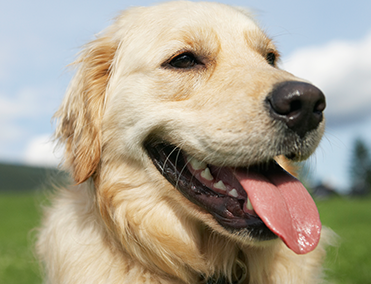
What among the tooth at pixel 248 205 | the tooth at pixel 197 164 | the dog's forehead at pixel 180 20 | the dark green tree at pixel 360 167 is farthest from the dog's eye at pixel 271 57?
the dark green tree at pixel 360 167

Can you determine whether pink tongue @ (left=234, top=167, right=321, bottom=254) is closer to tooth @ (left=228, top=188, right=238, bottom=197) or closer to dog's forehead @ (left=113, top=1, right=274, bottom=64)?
tooth @ (left=228, top=188, right=238, bottom=197)

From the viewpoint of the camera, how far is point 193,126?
2.58 metres

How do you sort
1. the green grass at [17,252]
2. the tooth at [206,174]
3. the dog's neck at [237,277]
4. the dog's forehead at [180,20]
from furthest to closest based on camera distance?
the green grass at [17,252] < the dog's forehead at [180,20] < the dog's neck at [237,277] < the tooth at [206,174]

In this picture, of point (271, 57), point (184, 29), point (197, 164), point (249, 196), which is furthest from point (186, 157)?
point (271, 57)

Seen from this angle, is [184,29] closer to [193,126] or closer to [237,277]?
[193,126]

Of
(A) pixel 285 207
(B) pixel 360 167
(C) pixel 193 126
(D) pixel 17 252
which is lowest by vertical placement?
(B) pixel 360 167

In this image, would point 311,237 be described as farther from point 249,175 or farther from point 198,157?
point 198,157

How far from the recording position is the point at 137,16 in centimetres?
332

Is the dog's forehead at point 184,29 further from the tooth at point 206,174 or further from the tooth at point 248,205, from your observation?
the tooth at point 248,205

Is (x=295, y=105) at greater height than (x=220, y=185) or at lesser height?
greater

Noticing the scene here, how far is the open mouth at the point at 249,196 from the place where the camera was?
2355mm

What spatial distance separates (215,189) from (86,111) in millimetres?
1316

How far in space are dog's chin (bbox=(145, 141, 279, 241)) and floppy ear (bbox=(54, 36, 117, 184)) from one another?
1.63 ft

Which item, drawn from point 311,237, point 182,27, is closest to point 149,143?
point 182,27
